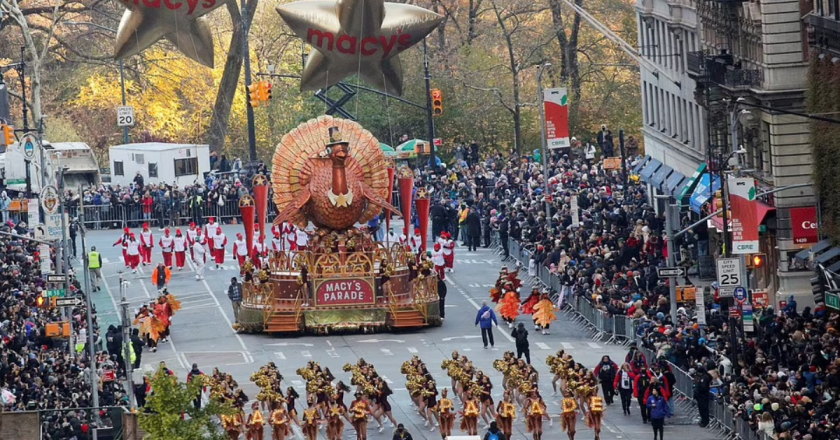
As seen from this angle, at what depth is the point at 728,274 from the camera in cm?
4719

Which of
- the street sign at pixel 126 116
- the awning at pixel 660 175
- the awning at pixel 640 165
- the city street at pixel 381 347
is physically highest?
the street sign at pixel 126 116

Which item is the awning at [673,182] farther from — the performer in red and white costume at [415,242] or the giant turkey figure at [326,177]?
the giant turkey figure at [326,177]

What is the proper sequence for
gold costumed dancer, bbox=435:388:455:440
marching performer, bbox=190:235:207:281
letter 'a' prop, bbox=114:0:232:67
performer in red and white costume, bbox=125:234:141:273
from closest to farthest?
letter 'a' prop, bbox=114:0:232:67 < gold costumed dancer, bbox=435:388:455:440 < marching performer, bbox=190:235:207:281 < performer in red and white costume, bbox=125:234:141:273

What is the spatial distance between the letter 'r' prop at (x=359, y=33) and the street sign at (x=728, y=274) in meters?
20.1

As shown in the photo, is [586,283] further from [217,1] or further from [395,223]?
[217,1]

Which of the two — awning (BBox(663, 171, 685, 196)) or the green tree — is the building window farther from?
the green tree

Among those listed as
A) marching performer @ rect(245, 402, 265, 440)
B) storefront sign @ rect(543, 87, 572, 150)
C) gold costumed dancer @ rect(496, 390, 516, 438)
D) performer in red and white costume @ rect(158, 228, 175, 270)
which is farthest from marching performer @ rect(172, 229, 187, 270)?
gold costumed dancer @ rect(496, 390, 516, 438)

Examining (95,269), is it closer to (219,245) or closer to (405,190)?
(219,245)

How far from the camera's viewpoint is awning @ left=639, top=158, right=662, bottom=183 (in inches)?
2960

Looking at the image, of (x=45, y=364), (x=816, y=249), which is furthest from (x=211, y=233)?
(x=816, y=249)

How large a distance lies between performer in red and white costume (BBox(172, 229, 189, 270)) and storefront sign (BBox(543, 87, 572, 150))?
37.8 ft

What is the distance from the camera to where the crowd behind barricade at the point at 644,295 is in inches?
1560

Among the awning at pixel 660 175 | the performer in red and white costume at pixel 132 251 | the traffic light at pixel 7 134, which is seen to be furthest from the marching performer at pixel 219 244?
the awning at pixel 660 175

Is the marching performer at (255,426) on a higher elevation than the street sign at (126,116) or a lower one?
lower
